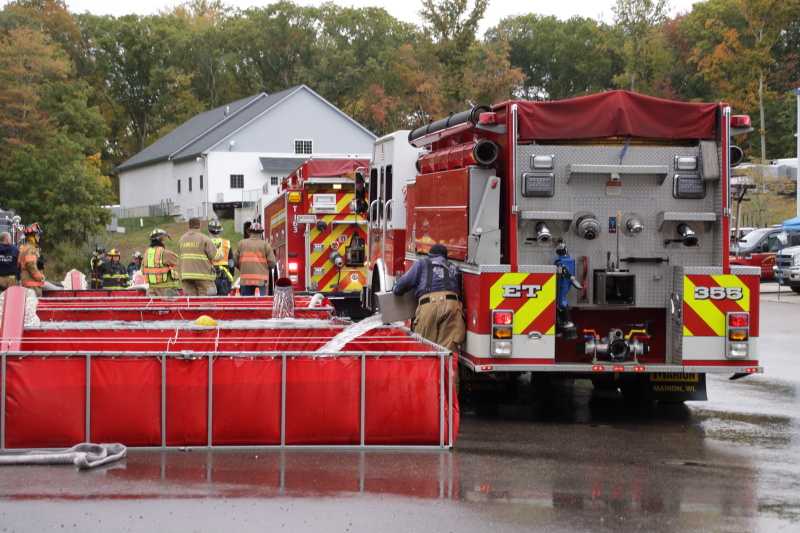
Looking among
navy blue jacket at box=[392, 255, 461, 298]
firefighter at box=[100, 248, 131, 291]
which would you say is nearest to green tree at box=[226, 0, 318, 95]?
firefighter at box=[100, 248, 131, 291]

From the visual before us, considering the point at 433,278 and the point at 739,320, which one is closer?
the point at 739,320

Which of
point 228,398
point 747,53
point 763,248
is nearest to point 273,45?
point 747,53

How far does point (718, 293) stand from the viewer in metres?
9.77

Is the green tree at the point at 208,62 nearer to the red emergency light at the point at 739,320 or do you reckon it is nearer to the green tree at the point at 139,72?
the green tree at the point at 139,72

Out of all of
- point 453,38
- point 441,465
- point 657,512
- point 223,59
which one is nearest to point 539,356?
point 441,465

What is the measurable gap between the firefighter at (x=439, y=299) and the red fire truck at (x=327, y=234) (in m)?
8.58

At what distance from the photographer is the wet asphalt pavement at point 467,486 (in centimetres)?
620

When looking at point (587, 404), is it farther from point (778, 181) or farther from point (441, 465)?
point (778, 181)

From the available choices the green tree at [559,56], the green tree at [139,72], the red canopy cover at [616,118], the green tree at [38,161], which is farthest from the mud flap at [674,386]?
the green tree at [139,72]

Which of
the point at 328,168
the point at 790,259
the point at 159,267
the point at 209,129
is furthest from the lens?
the point at 209,129

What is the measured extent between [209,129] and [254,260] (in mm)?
52312

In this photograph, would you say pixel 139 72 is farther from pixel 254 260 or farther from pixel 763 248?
pixel 254 260

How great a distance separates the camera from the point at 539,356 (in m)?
9.64

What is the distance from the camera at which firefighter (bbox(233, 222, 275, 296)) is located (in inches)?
679
